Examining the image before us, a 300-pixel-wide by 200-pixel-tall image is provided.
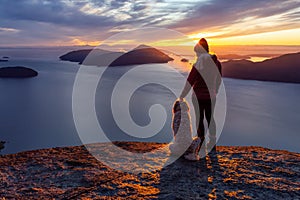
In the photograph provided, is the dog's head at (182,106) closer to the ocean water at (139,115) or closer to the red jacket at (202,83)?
the red jacket at (202,83)

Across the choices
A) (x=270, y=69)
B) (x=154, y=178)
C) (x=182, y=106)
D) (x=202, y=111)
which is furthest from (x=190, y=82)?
(x=270, y=69)

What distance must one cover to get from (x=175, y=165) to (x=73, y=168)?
75.1 inches

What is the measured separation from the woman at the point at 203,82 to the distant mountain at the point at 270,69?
8859 centimetres

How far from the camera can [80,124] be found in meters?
44.1

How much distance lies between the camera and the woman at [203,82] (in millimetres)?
4344

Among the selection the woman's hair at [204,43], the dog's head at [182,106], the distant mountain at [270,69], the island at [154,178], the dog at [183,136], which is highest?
the distant mountain at [270,69]

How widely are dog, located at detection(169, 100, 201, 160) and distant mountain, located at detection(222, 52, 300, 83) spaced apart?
88827 millimetres

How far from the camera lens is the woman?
14.3ft

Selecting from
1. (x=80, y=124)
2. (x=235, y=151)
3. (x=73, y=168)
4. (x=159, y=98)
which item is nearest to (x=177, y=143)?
(x=235, y=151)

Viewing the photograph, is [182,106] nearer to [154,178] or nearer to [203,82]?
[203,82]

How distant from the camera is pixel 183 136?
4551 millimetres

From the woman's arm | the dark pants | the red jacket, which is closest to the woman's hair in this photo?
the red jacket

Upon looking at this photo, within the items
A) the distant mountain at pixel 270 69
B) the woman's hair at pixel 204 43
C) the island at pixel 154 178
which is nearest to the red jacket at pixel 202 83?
the woman's hair at pixel 204 43

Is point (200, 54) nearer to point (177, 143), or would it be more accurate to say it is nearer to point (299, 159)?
point (177, 143)
